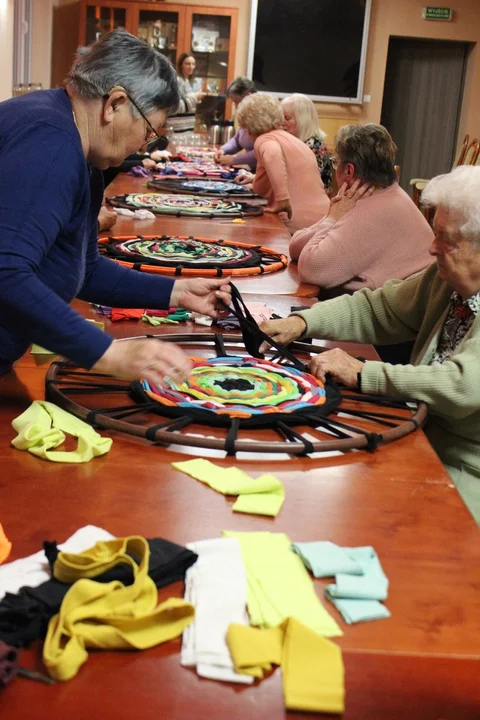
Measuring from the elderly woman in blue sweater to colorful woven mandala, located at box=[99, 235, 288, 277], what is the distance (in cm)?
86

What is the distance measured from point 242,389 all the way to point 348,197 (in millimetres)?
1571

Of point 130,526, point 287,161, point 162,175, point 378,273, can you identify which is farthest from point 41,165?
point 162,175

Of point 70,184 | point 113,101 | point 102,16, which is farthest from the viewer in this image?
point 102,16

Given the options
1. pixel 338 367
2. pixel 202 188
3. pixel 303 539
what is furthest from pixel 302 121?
pixel 303 539

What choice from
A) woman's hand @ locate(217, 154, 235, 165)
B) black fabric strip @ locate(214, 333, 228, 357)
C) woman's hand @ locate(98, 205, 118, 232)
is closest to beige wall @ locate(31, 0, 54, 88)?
woman's hand @ locate(217, 154, 235, 165)

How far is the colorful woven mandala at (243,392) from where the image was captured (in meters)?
1.47

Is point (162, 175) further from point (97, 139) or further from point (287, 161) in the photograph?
point (97, 139)

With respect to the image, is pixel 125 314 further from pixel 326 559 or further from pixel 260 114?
pixel 260 114

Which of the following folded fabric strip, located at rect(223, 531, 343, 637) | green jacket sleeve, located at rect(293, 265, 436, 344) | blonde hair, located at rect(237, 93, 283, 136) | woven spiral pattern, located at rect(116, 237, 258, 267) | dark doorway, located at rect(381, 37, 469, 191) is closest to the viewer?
folded fabric strip, located at rect(223, 531, 343, 637)

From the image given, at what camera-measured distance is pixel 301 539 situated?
1089 mm

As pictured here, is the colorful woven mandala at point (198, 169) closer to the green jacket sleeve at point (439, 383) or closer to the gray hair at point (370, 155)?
the gray hair at point (370, 155)

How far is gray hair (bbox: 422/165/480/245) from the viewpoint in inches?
69.5

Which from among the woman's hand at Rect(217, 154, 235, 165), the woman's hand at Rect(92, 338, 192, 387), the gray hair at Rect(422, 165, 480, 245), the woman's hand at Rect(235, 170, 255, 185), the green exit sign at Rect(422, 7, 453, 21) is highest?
the green exit sign at Rect(422, 7, 453, 21)

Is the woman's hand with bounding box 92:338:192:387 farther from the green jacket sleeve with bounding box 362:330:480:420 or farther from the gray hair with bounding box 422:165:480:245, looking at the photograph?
the gray hair with bounding box 422:165:480:245
